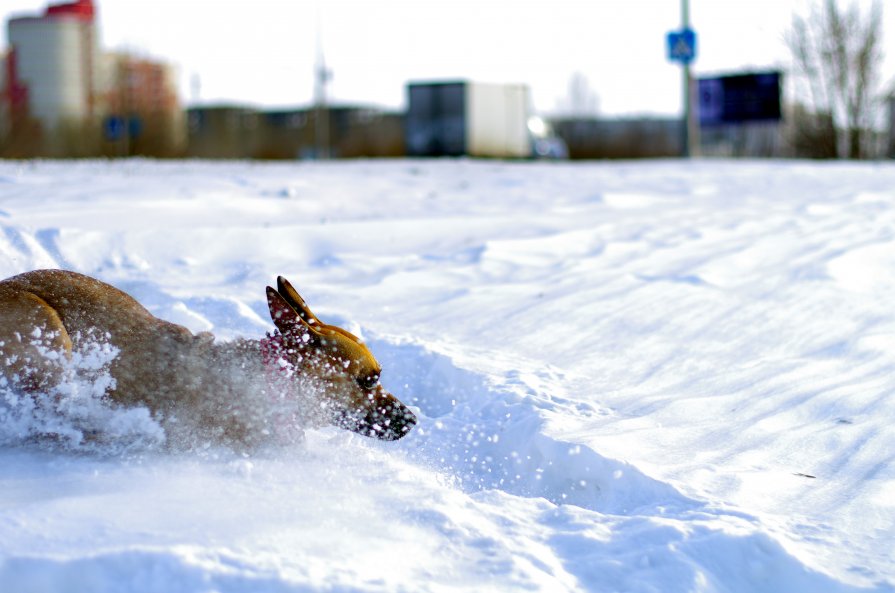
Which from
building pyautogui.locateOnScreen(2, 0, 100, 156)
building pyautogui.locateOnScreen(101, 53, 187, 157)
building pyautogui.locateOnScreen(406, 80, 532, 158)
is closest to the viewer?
building pyautogui.locateOnScreen(406, 80, 532, 158)

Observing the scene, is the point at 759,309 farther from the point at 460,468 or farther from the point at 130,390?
the point at 130,390

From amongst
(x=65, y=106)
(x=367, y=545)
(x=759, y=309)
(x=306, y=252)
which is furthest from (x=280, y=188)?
(x=65, y=106)

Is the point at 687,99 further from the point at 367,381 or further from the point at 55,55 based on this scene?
the point at 55,55

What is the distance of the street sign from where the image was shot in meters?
17.6

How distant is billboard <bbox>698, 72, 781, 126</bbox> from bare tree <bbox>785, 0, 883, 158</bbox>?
952 mm

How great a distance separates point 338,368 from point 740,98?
2347 centimetres

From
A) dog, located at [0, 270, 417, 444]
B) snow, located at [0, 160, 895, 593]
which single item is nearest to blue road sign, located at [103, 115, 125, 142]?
snow, located at [0, 160, 895, 593]

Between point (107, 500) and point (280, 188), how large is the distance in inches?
209

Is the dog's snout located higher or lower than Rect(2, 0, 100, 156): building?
lower

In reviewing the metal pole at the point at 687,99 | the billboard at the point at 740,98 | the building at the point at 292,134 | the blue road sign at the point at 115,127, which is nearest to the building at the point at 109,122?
the blue road sign at the point at 115,127

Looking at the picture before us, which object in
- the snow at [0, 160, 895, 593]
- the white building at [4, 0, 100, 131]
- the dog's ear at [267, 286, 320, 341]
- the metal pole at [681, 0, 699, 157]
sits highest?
the white building at [4, 0, 100, 131]

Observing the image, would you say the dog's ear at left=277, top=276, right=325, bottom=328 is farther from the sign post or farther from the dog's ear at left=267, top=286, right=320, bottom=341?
the sign post

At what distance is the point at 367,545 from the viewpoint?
8.73ft

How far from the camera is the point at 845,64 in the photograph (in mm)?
23922
